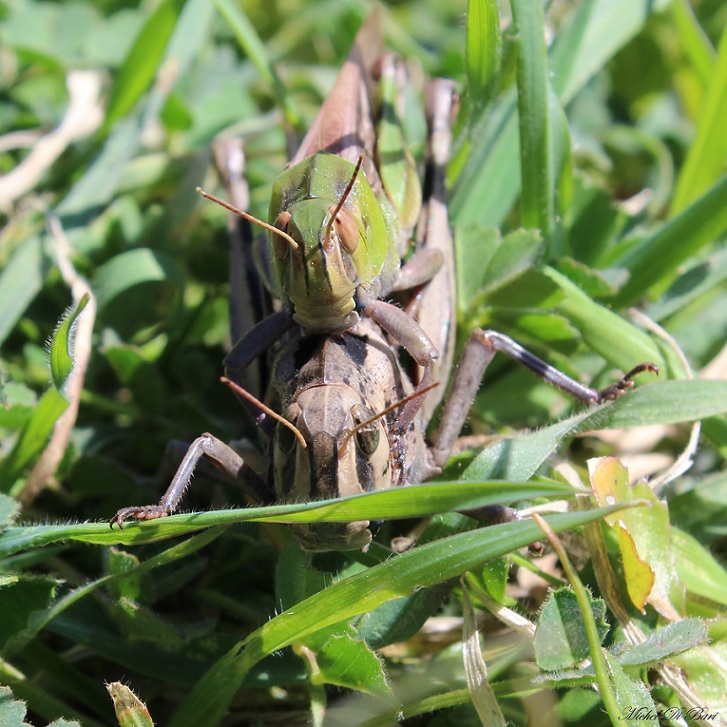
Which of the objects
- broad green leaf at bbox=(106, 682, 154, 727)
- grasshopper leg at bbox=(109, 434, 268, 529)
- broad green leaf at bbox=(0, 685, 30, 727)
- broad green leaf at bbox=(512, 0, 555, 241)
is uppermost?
broad green leaf at bbox=(512, 0, 555, 241)

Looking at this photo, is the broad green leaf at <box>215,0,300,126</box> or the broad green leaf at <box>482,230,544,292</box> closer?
the broad green leaf at <box>482,230,544,292</box>

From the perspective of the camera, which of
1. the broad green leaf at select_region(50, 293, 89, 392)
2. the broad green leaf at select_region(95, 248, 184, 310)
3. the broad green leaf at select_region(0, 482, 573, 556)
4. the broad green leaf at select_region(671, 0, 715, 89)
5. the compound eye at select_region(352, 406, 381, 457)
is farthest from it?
the broad green leaf at select_region(671, 0, 715, 89)

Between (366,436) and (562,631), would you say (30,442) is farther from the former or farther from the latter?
(562,631)

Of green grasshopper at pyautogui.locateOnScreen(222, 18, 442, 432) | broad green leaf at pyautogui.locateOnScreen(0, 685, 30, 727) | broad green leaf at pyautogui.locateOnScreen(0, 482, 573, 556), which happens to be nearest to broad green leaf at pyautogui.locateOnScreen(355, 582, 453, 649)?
broad green leaf at pyautogui.locateOnScreen(0, 482, 573, 556)

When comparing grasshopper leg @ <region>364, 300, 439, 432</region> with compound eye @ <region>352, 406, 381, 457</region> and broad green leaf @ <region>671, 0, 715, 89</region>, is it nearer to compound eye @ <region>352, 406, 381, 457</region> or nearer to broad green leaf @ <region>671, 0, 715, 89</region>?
compound eye @ <region>352, 406, 381, 457</region>

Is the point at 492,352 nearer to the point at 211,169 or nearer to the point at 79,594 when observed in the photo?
the point at 79,594

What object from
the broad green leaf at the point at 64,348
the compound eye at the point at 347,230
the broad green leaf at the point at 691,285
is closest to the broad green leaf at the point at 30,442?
the broad green leaf at the point at 64,348

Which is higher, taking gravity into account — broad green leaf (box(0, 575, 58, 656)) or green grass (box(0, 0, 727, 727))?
green grass (box(0, 0, 727, 727))
